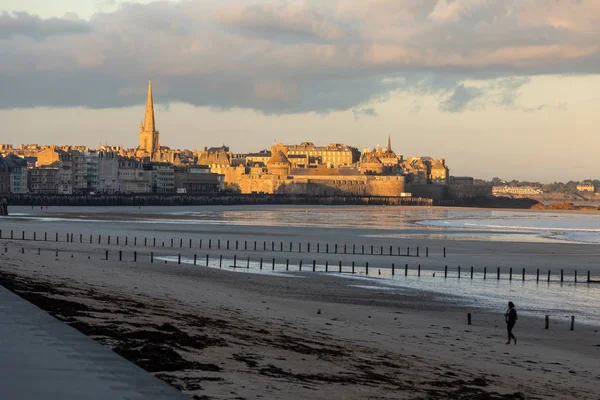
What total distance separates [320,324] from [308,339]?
2984 millimetres

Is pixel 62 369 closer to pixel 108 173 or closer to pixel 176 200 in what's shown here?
pixel 176 200

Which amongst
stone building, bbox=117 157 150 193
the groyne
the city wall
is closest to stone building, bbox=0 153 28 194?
the groyne

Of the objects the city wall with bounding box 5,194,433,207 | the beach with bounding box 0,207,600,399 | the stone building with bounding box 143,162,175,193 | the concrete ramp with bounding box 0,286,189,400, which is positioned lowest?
the city wall with bounding box 5,194,433,207

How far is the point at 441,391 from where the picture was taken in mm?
12398

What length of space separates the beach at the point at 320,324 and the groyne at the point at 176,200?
92.2 m

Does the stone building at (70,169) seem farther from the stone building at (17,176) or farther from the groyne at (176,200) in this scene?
the groyne at (176,200)

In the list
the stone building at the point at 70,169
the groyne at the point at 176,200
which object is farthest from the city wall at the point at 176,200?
the stone building at the point at 70,169

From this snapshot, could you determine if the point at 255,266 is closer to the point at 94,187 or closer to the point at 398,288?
the point at 398,288

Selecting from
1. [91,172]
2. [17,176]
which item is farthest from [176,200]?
[91,172]

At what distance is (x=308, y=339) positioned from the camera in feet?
54.5

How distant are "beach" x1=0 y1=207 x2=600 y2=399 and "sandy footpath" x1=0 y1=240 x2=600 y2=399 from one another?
0.13ft

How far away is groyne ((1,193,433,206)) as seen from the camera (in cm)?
12925

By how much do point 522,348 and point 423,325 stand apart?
3.07 meters

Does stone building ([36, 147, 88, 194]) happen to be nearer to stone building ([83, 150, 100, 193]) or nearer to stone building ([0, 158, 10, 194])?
stone building ([83, 150, 100, 193])
